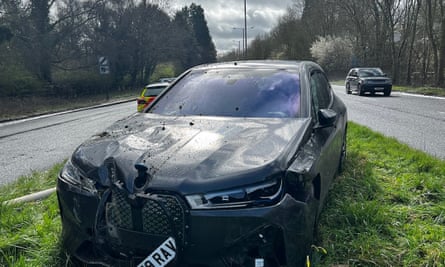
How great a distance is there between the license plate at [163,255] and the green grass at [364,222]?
2.89ft

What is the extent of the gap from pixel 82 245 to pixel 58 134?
364 inches

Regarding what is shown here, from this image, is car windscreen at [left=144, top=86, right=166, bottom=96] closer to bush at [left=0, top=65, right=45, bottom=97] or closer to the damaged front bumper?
the damaged front bumper

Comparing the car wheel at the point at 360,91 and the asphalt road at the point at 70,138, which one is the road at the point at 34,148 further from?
the car wheel at the point at 360,91

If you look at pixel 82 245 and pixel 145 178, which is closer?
pixel 145 178

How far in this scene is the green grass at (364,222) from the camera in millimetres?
2613

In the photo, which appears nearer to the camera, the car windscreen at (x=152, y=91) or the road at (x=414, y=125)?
the road at (x=414, y=125)

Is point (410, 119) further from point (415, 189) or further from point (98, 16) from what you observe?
point (98, 16)

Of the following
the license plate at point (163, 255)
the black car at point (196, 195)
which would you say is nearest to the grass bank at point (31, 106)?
the black car at point (196, 195)

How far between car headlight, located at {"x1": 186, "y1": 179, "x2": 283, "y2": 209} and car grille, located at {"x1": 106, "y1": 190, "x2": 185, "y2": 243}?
4.1 inches

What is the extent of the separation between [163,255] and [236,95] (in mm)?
1812

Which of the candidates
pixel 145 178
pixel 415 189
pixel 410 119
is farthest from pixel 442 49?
pixel 145 178

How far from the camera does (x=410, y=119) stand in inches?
411

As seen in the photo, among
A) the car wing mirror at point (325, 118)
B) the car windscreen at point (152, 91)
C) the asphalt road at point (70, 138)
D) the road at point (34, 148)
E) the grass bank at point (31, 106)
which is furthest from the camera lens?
the grass bank at point (31, 106)

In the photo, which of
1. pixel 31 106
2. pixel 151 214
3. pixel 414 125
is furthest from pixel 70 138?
pixel 31 106
